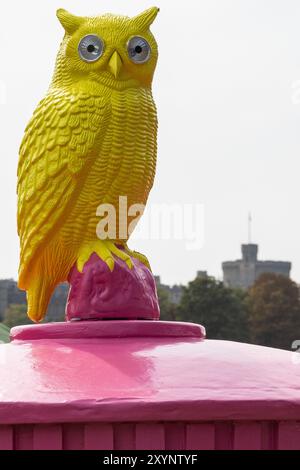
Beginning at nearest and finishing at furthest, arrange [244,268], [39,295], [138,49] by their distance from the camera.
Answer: [39,295], [138,49], [244,268]

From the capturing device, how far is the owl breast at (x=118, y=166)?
4.82 metres

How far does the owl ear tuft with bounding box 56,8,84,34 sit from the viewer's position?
16.7ft

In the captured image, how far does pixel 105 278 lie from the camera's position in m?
4.73

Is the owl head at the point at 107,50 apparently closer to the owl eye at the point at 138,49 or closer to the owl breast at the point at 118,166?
the owl eye at the point at 138,49

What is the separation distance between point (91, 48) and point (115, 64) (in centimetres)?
21

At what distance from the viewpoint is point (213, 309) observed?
32.9 meters

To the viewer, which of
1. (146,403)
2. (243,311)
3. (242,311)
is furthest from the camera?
(243,311)

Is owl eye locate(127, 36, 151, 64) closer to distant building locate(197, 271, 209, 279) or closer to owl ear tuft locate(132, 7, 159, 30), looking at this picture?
owl ear tuft locate(132, 7, 159, 30)

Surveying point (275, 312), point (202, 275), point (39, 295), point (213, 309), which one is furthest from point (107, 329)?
point (202, 275)

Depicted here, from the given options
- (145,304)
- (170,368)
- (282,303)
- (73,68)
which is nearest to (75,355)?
(170,368)

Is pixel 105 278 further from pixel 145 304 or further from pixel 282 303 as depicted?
pixel 282 303

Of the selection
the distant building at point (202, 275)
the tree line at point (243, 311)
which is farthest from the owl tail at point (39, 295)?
the distant building at point (202, 275)

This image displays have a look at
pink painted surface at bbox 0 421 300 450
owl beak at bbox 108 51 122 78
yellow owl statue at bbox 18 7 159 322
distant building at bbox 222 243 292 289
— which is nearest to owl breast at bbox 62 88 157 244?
yellow owl statue at bbox 18 7 159 322

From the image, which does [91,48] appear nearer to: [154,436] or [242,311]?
[154,436]
